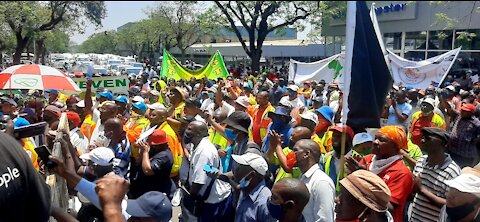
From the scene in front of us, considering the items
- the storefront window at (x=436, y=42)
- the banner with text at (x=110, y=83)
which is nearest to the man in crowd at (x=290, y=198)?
the banner with text at (x=110, y=83)

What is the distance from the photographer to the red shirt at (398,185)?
3.42 m

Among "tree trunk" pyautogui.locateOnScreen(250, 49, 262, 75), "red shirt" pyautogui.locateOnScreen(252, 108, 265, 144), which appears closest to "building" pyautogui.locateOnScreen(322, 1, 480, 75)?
"tree trunk" pyautogui.locateOnScreen(250, 49, 262, 75)

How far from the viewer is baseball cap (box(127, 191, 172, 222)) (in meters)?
2.93

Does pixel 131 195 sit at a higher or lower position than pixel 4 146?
lower

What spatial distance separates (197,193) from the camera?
421 centimetres

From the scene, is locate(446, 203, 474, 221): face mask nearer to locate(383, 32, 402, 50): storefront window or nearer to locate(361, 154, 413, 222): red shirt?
locate(361, 154, 413, 222): red shirt

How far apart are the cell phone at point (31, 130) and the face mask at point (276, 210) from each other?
1.45m

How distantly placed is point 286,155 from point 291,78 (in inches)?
402

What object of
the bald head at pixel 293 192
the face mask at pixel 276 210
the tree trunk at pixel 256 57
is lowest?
the tree trunk at pixel 256 57

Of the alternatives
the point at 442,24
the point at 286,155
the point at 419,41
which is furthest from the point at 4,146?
the point at 419,41

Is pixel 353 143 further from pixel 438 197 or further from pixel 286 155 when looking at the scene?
pixel 438 197

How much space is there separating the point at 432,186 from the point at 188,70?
1075 cm

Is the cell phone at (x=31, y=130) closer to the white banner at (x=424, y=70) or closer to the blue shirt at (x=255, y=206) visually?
the blue shirt at (x=255, y=206)

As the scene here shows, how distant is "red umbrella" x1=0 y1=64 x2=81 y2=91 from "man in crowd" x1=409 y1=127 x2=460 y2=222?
192 inches
